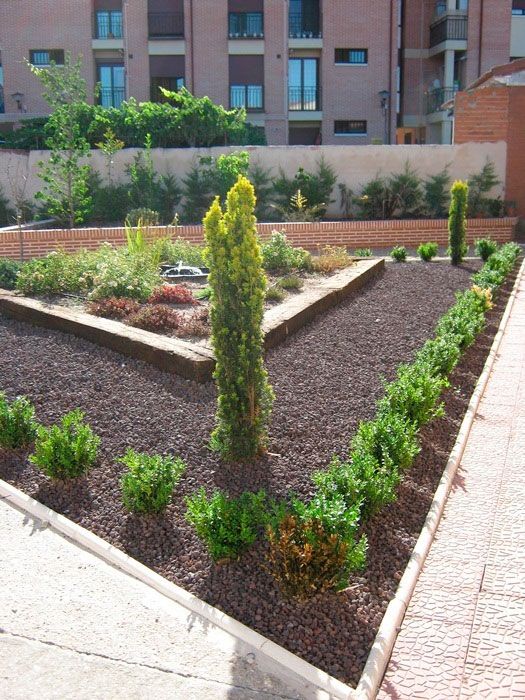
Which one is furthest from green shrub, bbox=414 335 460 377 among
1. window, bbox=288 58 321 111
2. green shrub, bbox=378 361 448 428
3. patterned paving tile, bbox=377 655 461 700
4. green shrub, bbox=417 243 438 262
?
window, bbox=288 58 321 111

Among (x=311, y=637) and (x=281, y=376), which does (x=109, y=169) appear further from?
(x=311, y=637)

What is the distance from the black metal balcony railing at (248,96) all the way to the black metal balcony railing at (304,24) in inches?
107

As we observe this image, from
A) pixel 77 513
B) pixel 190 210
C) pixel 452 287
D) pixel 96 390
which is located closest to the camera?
pixel 77 513

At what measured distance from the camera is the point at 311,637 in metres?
3.43

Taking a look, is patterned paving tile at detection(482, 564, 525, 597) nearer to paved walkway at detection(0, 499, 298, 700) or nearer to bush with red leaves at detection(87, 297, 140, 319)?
paved walkway at detection(0, 499, 298, 700)

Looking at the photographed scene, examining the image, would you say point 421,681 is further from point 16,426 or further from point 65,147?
point 65,147

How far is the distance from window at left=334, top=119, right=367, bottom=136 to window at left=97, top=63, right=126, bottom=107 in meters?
8.50

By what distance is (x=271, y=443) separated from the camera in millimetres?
5297

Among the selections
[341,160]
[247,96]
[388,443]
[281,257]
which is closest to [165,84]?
[247,96]

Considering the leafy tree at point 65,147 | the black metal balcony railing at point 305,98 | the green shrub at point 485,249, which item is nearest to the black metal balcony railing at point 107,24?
the black metal balcony railing at point 305,98

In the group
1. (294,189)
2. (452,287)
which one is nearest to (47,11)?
(294,189)

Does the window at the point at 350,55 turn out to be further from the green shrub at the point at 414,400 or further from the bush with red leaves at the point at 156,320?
the green shrub at the point at 414,400

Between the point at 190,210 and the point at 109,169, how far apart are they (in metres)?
2.17

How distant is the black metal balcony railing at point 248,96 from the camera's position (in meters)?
30.5
